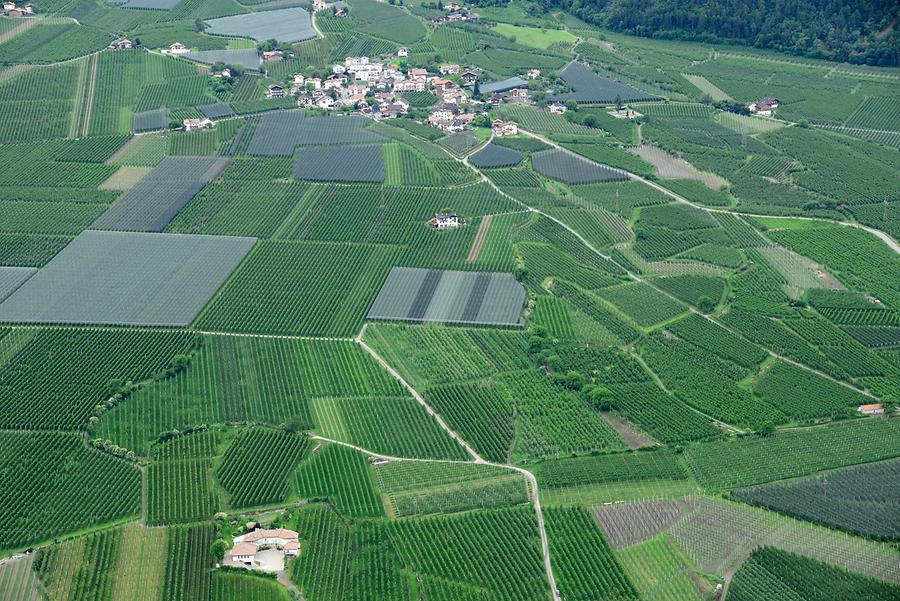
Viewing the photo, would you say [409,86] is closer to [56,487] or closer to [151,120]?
[151,120]

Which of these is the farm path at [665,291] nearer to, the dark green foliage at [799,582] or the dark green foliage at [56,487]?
the dark green foliage at [799,582]

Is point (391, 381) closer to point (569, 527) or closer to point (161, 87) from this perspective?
point (569, 527)

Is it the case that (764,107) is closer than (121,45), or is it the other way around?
(764,107)

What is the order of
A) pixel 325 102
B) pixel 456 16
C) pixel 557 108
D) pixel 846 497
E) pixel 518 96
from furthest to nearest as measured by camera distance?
1. pixel 456 16
2. pixel 518 96
3. pixel 325 102
4. pixel 557 108
5. pixel 846 497

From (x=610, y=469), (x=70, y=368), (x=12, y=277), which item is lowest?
(x=12, y=277)

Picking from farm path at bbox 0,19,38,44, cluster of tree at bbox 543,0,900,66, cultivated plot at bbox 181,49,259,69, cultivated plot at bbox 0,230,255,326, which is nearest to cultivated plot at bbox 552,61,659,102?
cluster of tree at bbox 543,0,900,66

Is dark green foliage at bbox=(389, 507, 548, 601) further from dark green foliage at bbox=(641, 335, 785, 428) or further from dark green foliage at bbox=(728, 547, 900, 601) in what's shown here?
dark green foliage at bbox=(641, 335, 785, 428)

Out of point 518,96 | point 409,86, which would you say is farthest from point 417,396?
point 409,86

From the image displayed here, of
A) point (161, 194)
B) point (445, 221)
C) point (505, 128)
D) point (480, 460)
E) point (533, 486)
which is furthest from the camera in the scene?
point (505, 128)

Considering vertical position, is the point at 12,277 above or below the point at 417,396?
below
